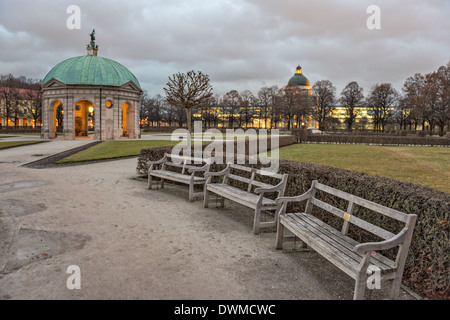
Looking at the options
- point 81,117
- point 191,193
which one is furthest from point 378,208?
point 81,117

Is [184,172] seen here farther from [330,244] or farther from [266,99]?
[266,99]

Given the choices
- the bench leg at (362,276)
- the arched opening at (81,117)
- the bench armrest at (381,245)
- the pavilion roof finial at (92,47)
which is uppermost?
the pavilion roof finial at (92,47)

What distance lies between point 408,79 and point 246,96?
40.2 m

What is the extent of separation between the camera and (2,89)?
2963 inches

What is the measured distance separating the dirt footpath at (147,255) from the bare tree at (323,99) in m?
74.6

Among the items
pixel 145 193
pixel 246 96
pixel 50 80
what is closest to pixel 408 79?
pixel 246 96

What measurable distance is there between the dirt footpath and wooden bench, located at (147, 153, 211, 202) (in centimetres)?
58

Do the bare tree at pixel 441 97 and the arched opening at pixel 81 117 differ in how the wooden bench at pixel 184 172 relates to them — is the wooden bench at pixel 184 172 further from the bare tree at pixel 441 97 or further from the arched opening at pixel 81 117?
the bare tree at pixel 441 97

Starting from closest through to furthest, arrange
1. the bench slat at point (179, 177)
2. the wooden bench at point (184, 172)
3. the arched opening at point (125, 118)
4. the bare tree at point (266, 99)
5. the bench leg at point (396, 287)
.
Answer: the bench leg at point (396, 287), the wooden bench at point (184, 172), the bench slat at point (179, 177), the arched opening at point (125, 118), the bare tree at point (266, 99)

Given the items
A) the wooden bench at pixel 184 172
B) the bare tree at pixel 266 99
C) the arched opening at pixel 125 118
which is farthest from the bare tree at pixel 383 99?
the wooden bench at pixel 184 172

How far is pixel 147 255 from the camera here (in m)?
4.62

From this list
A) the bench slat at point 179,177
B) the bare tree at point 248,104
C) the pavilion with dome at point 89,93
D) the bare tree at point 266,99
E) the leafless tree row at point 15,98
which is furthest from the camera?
the bare tree at point 248,104

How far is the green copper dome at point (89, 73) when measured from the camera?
1500 inches
